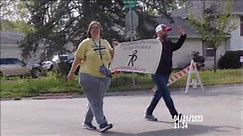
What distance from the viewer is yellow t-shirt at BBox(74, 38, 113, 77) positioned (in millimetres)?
9383

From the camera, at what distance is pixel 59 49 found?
77.4ft

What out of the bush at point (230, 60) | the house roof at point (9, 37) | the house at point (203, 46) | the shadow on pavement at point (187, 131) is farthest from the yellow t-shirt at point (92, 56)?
the house roof at point (9, 37)

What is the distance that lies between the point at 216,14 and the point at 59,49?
12767 millimetres

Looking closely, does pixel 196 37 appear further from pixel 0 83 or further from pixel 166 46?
pixel 166 46

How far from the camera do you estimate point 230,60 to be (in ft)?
124

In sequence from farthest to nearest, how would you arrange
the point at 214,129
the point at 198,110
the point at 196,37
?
the point at 196,37 → the point at 198,110 → the point at 214,129

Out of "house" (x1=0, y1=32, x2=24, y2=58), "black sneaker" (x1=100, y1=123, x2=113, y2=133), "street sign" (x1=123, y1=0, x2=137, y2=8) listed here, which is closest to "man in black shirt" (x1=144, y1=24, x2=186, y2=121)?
"black sneaker" (x1=100, y1=123, x2=113, y2=133)

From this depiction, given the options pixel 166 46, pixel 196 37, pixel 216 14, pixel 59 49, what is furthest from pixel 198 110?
pixel 196 37

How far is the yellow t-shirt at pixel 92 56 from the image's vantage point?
9.38 m

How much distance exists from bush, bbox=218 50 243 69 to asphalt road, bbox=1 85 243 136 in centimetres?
2197

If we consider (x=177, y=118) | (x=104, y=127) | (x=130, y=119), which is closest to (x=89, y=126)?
(x=104, y=127)

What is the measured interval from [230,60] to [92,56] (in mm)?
29401

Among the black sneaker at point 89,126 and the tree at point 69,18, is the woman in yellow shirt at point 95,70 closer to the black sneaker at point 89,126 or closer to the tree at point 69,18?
the black sneaker at point 89,126

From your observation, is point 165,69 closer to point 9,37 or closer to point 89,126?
point 89,126
